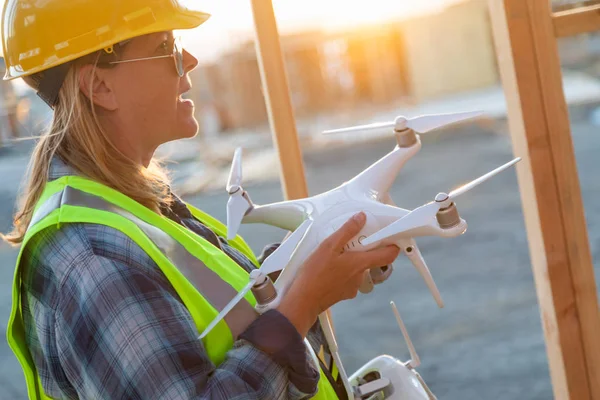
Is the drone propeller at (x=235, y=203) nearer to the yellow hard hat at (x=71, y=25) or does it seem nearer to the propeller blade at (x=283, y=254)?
the propeller blade at (x=283, y=254)

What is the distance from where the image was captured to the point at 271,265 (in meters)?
1.56

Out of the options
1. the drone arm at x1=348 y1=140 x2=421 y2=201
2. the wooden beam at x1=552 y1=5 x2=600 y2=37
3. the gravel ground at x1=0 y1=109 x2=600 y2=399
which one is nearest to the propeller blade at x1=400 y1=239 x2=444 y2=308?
the drone arm at x1=348 y1=140 x2=421 y2=201

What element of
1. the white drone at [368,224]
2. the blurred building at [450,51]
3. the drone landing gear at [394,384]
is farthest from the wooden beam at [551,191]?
the blurred building at [450,51]

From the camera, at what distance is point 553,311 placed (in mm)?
2152

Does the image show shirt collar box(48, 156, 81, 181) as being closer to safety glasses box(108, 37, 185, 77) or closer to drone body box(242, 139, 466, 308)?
safety glasses box(108, 37, 185, 77)

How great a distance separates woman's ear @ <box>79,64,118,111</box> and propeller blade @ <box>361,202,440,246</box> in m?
0.62

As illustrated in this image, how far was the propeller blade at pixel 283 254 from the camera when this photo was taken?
5.11ft

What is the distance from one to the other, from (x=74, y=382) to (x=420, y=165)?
432 inches

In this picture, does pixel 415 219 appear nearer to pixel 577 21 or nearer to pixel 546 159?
pixel 546 159

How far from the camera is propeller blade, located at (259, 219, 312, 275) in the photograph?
156 centimetres

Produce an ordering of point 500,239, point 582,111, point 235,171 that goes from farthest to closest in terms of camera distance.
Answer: point 582,111
point 500,239
point 235,171

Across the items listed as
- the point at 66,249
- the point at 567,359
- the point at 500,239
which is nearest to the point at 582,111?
the point at 500,239

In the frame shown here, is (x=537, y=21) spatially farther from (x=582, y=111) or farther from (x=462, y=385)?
(x=582, y=111)

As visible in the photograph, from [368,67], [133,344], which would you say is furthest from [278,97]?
[368,67]
